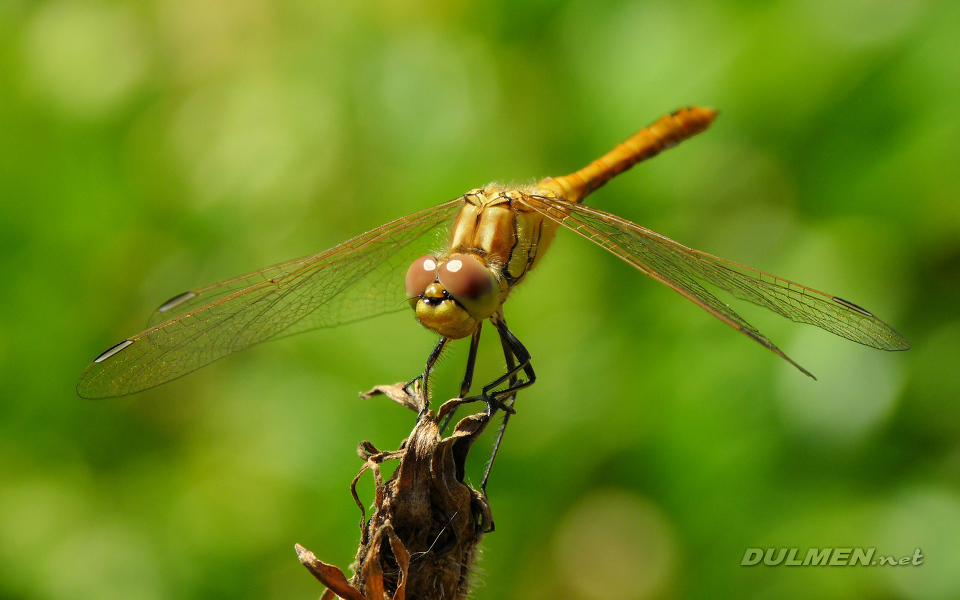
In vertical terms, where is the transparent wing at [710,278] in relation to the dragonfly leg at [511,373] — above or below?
above

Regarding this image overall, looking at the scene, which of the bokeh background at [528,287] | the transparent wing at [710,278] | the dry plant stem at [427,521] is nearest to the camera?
the dry plant stem at [427,521]

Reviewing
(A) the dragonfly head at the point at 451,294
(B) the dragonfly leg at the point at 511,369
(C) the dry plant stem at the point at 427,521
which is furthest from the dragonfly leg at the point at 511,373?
(C) the dry plant stem at the point at 427,521

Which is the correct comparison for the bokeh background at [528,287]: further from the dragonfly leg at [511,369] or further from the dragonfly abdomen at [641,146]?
the dragonfly leg at [511,369]

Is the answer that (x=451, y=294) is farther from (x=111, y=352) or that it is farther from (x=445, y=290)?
(x=111, y=352)

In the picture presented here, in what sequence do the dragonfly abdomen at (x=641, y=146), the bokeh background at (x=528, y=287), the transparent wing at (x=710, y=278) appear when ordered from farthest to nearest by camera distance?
the dragonfly abdomen at (x=641, y=146)
the bokeh background at (x=528, y=287)
the transparent wing at (x=710, y=278)

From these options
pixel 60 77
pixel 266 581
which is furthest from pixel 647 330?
pixel 60 77

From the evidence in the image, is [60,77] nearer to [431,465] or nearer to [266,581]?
[266,581]
